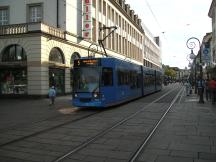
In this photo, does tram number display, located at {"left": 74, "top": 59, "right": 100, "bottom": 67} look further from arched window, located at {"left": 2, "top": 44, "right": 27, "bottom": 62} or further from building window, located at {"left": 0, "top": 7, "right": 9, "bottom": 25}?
building window, located at {"left": 0, "top": 7, "right": 9, "bottom": 25}

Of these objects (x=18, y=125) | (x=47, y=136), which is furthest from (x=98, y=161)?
(x=18, y=125)

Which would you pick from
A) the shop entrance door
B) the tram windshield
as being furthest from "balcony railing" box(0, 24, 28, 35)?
the tram windshield

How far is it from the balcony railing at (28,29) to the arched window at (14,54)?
4.31ft

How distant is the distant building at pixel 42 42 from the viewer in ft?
99.8

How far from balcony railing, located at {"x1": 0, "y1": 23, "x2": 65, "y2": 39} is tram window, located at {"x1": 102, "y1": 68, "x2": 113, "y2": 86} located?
1161 cm

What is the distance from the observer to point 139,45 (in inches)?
3248

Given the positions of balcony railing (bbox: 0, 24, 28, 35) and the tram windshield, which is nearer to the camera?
the tram windshield

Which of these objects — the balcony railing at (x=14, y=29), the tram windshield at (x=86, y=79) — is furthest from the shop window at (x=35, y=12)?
the tram windshield at (x=86, y=79)

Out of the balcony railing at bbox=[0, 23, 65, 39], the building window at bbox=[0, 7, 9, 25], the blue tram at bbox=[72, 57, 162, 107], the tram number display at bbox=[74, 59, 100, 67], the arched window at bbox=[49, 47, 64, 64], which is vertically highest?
the building window at bbox=[0, 7, 9, 25]

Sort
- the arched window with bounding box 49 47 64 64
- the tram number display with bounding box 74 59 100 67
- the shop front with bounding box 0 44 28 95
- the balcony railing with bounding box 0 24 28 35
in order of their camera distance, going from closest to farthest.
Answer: the tram number display with bounding box 74 59 100 67, the balcony railing with bounding box 0 24 28 35, the shop front with bounding box 0 44 28 95, the arched window with bounding box 49 47 64 64

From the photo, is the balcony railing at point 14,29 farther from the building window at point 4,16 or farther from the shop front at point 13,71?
the building window at point 4,16

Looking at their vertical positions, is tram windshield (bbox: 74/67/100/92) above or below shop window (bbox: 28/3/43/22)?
below

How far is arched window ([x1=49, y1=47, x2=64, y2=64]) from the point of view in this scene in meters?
32.5

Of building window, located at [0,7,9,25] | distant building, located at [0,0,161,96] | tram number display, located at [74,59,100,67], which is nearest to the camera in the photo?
tram number display, located at [74,59,100,67]
